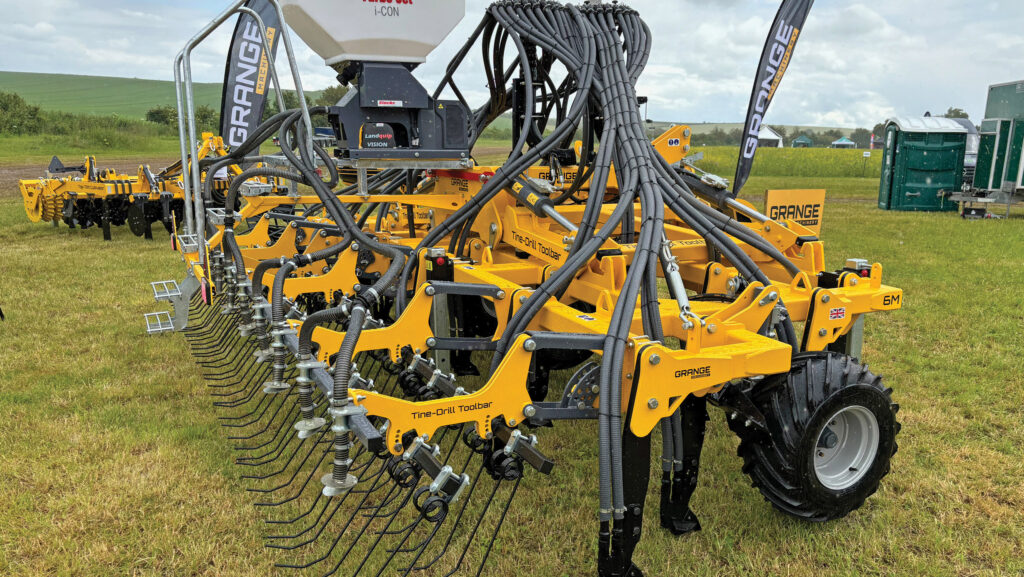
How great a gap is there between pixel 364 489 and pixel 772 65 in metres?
5.57

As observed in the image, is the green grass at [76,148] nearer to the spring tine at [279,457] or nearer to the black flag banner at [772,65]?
the black flag banner at [772,65]

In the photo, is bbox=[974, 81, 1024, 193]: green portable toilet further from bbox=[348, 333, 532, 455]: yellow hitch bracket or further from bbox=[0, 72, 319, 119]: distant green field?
bbox=[0, 72, 319, 119]: distant green field

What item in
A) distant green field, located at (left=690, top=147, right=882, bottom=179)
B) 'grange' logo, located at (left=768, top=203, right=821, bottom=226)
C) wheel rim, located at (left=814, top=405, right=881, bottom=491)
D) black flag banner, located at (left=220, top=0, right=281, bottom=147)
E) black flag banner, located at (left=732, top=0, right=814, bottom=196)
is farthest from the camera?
distant green field, located at (left=690, top=147, right=882, bottom=179)

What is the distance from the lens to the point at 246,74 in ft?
31.1

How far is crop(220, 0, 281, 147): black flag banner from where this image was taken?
9344 mm

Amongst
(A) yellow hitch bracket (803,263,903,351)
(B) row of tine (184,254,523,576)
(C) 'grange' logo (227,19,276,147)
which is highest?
(C) 'grange' logo (227,19,276,147)

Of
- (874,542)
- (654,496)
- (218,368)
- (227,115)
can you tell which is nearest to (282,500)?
(654,496)

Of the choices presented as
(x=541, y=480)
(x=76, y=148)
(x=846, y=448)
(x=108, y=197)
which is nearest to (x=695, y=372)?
(x=846, y=448)

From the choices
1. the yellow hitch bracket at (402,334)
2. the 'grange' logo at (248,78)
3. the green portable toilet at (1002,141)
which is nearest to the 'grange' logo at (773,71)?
the yellow hitch bracket at (402,334)

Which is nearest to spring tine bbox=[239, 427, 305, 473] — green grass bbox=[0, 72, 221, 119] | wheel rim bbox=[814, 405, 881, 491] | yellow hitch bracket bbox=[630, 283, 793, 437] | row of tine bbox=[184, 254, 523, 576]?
row of tine bbox=[184, 254, 523, 576]

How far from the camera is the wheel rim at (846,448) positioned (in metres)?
2.79

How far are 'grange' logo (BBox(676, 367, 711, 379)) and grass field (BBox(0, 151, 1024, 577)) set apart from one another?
75 cm

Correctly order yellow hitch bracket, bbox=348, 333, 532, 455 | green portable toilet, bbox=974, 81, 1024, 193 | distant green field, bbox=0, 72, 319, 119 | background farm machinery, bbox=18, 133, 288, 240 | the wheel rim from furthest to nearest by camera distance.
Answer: distant green field, bbox=0, 72, 319, 119 < green portable toilet, bbox=974, 81, 1024, 193 < background farm machinery, bbox=18, 133, 288, 240 < the wheel rim < yellow hitch bracket, bbox=348, 333, 532, 455

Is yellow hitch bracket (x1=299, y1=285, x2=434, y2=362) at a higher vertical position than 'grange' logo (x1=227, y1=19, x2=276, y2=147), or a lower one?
lower
